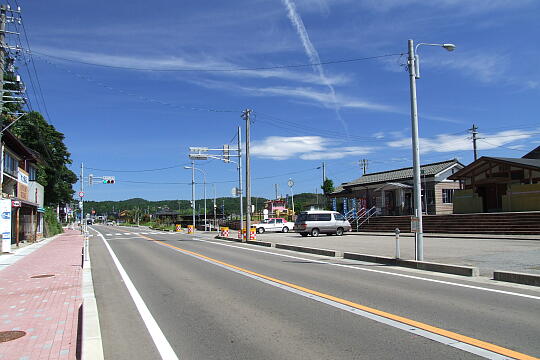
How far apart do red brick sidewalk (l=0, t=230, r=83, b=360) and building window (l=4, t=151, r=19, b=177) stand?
16.7 metres

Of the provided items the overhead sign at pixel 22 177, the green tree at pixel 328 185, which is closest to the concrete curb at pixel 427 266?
the overhead sign at pixel 22 177

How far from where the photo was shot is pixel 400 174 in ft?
152

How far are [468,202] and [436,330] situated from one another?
30.9 metres

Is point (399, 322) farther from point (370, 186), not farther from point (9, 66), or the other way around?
point (370, 186)

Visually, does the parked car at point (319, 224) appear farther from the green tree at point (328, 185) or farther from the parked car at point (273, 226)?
the green tree at point (328, 185)

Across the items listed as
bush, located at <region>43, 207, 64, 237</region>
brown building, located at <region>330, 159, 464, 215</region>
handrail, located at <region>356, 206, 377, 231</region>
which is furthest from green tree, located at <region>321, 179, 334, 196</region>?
bush, located at <region>43, 207, 64, 237</region>

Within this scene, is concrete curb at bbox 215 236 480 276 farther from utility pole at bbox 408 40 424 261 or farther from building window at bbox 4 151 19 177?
building window at bbox 4 151 19 177

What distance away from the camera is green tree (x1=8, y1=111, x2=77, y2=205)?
50812 mm

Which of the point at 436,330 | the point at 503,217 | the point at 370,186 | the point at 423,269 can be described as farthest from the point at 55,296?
the point at 370,186

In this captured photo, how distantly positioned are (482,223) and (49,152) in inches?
1998

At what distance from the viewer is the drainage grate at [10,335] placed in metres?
6.47

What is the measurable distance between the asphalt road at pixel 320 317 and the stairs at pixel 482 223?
1723 cm

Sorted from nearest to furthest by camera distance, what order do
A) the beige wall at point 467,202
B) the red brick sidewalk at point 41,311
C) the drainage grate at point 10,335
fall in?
the red brick sidewalk at point 41,311 < the drainage grate at point 10,335 < the beige wall at point 467,202

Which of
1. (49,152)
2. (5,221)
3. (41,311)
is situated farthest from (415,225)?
(49,152)
